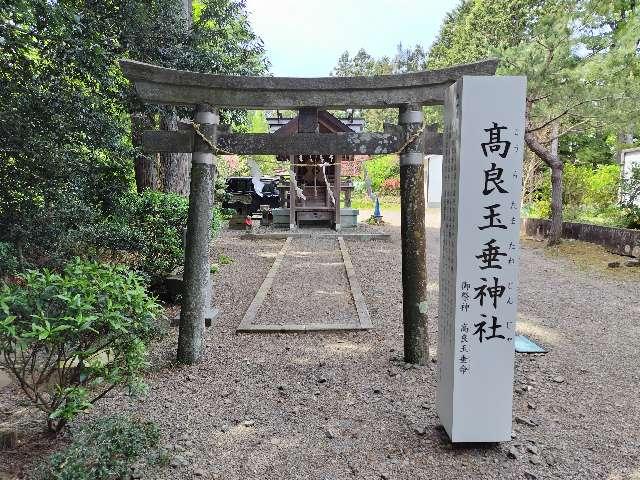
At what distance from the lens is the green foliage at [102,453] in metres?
2.65

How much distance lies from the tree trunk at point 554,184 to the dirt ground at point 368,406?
6.19 metres

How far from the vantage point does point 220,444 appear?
11.3 feet

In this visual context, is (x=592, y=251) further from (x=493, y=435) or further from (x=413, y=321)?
(x=493, y=435)

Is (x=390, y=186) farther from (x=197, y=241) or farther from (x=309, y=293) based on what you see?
(x=197, y=241)

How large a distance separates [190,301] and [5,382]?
5.78ft

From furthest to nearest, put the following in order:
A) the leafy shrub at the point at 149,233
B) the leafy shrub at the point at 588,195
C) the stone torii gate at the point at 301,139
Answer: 1. the leafy shrub at the point at 588,195
2. the leafy shrub at the point at 149,233
3. the stone torii gate at the point at 301,139

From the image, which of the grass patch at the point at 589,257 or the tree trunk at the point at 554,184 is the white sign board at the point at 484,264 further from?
the tree trunk at the point at 554,184

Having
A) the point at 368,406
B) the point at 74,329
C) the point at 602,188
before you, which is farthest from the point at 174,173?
the point at 602,188

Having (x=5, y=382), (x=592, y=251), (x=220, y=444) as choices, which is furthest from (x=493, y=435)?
(x=592, y=251)

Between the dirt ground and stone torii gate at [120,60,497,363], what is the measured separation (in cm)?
63

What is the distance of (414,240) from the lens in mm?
4828

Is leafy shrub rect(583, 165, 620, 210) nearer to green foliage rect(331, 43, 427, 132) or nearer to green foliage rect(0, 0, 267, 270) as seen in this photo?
green foliage rect(0, 0, 267, 270)

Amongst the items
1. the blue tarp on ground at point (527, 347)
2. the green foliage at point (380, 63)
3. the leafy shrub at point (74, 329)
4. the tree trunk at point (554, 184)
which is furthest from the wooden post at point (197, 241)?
the green foliage at point (380, 63)

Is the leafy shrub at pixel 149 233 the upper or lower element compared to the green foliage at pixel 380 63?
lower
